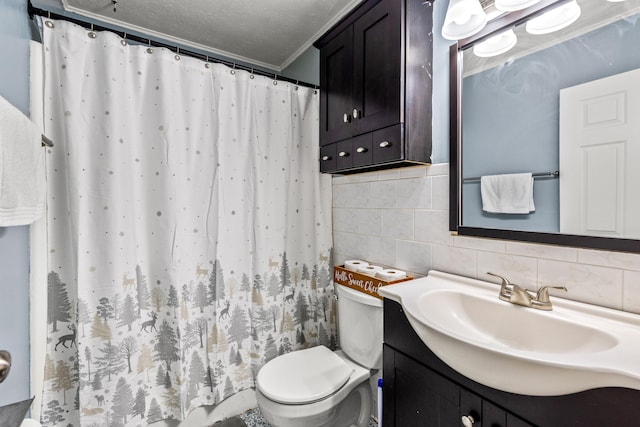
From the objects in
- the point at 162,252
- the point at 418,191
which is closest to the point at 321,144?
the point at 418,191

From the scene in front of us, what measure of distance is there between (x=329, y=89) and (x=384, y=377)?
152 cm

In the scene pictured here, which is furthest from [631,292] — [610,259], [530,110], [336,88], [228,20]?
[228,20]

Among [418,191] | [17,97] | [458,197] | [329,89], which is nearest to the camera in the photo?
[17,97]

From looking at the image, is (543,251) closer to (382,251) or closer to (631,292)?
(631,292)

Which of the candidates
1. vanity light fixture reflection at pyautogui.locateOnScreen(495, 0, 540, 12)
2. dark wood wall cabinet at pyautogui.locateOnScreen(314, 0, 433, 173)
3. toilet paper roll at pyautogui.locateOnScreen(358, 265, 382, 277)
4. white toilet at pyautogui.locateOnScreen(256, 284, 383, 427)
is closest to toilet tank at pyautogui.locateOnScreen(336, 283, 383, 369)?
white toilet at pyautogui.locateOnScreen(256, 284, 383, 427)

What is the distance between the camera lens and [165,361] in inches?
58.7

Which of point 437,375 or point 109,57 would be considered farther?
point 109,57

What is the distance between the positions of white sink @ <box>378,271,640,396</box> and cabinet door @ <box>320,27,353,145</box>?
3.13ft

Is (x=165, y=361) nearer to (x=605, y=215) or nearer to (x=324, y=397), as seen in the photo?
(x=324, y=397)

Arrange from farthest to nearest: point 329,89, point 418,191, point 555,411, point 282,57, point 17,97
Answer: point 282,57 → point 329,89 → point 418,191 → point 17,97 → point 555,411

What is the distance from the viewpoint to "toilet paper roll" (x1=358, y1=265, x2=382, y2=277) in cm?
146

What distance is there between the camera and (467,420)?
31.1 inches

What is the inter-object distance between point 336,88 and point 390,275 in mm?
1086

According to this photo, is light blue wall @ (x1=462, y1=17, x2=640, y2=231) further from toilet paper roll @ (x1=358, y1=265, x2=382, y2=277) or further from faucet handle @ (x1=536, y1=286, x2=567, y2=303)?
toilet paper roll @ (x1=358, y1=265, x2=382, y2=277)
